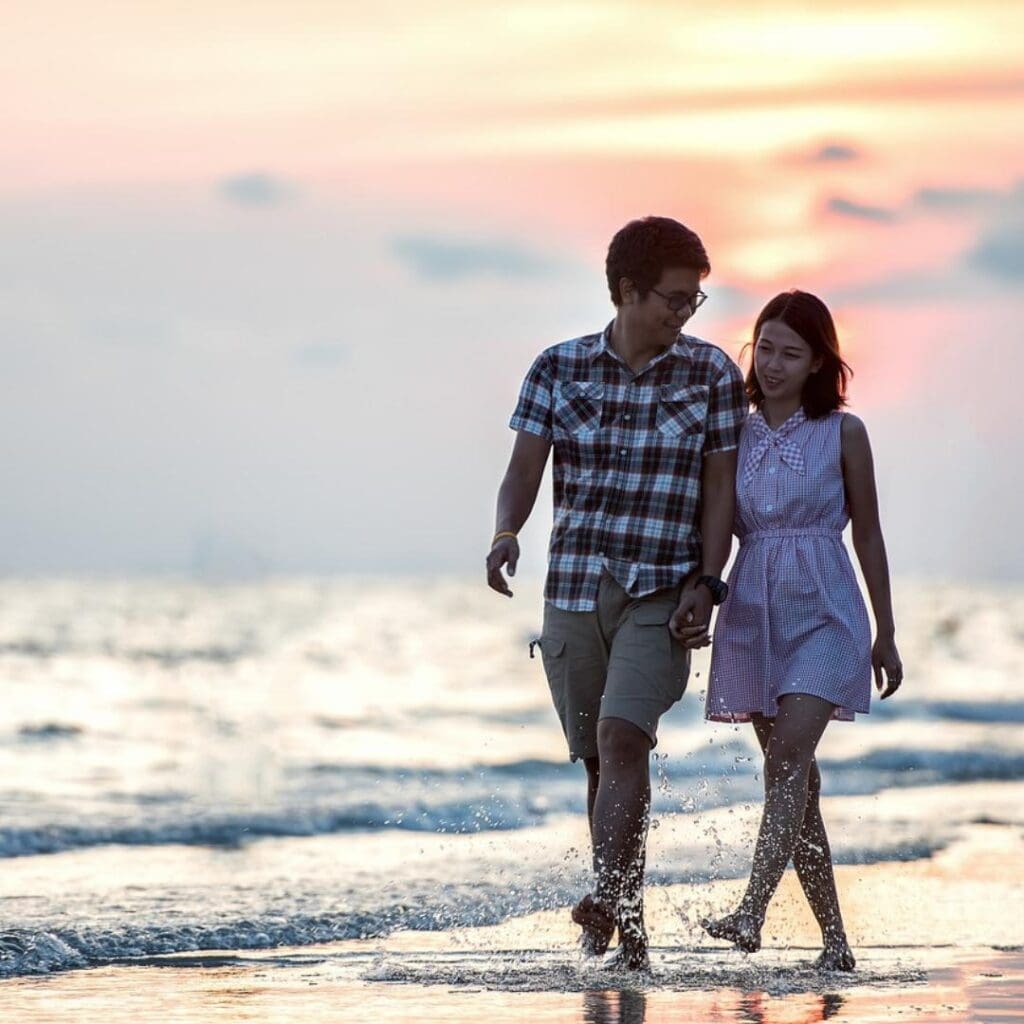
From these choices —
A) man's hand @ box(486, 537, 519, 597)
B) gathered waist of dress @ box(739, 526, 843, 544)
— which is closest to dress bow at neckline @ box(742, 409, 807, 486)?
gathered waist of dress @ box(739, 526, 843, 544)

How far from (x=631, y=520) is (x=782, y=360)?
650mm

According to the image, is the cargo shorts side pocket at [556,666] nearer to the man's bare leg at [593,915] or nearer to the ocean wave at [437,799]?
the man's bare leg at [593,915]

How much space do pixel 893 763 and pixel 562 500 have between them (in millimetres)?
10294

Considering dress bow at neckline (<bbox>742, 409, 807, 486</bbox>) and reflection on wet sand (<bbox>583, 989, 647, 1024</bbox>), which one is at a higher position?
dress bow at neckline (<bbox>742, 409, 807, 486</bbox>)

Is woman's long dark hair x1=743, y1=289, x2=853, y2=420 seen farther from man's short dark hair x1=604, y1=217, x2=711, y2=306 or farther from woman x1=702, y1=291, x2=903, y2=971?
man's short dark hair x1=604, y1=217, x2=711, y2=306

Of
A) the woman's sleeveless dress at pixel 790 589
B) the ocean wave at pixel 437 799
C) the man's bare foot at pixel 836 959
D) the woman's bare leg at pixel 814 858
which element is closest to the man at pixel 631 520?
the woman's sleeveless dress at pixel 790 589

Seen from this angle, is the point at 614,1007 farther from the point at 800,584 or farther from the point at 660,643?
the point at 800,584

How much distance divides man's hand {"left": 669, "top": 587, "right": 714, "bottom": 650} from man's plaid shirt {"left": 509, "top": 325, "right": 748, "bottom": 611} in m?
0.09

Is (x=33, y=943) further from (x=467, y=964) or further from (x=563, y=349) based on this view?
(x=563, y=349)

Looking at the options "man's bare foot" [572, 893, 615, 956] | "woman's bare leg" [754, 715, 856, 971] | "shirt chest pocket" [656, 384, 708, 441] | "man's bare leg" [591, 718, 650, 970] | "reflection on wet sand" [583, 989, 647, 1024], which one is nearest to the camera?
→ "reflection on wet sand" [583, 989, 647, 1024]

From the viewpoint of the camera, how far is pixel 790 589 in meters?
5.33

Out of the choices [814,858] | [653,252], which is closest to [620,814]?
[814,858]

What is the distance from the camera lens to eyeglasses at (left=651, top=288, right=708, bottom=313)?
5.30 m

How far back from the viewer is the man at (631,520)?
525cm
